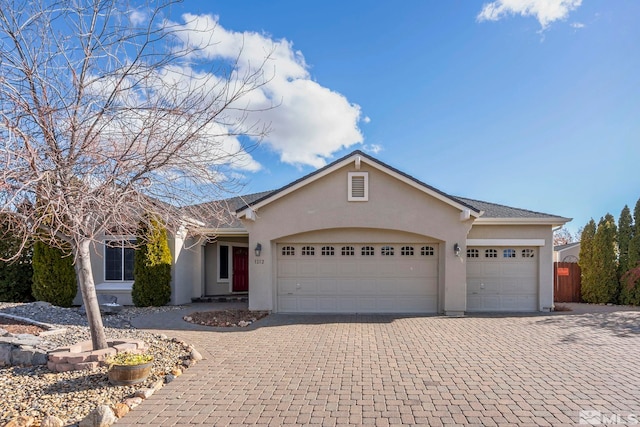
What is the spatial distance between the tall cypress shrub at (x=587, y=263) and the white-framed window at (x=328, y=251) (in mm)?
11479

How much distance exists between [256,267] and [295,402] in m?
7.33

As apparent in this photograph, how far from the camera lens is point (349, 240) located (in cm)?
1236

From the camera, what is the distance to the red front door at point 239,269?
17.0m

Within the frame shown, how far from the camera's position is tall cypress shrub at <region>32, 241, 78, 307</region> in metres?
12.9

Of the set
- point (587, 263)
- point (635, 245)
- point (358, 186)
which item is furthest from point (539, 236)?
point (358, 186)

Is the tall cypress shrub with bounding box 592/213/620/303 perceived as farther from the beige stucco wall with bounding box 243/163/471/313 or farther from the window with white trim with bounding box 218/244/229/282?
the window with white trim with bounding box 218/244/229/282

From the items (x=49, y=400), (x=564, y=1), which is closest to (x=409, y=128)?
(x=564, y=1)

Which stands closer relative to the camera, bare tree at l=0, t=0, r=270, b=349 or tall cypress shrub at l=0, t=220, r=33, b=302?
bare tree at l=0, t=0, r=270, b=349

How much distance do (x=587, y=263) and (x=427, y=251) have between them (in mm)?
8607

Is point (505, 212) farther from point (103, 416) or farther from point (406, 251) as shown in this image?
point (103, 416)

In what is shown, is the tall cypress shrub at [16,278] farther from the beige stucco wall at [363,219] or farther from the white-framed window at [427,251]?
the white-framed window at [427,251]

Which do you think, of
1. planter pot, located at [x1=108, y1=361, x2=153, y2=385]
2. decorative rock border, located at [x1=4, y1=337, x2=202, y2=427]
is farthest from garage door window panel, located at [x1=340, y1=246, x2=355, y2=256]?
decorative rock border, located at [x1=4, y1=337, x2=202, y2=427]

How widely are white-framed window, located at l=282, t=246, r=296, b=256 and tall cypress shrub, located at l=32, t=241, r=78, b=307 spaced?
7541 mm

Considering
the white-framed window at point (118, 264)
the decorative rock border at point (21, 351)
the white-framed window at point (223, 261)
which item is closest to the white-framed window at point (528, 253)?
the white-framed window at point (223, 261)
